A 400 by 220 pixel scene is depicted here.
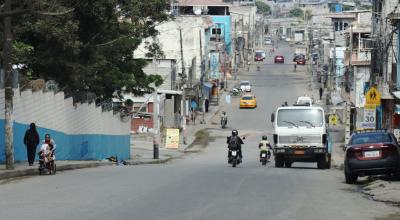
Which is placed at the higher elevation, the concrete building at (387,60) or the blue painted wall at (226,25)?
the blue painted wall at (226,25)

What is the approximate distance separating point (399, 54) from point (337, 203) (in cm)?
3721

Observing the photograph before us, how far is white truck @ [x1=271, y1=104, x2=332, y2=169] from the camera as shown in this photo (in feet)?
126

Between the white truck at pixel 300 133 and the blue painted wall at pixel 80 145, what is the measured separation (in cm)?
990

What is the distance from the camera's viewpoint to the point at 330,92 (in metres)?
Answer: 109

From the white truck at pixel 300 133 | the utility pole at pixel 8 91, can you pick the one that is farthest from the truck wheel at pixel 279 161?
the utility pole at pixel 8 91

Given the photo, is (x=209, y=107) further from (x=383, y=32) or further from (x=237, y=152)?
(x=237, y=152)

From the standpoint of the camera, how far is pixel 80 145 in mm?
45000

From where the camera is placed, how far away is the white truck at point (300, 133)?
38.3m

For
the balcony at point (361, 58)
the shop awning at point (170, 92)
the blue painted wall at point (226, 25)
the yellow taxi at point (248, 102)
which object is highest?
the blue painted wall at point (226, 25)

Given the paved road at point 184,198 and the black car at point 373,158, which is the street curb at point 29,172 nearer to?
the paved road at point 184,198

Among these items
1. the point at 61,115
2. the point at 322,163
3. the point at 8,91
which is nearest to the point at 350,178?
the point at 8,91

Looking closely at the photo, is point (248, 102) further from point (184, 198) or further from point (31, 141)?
point (184, 198)

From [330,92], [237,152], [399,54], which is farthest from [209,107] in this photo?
[237,152]

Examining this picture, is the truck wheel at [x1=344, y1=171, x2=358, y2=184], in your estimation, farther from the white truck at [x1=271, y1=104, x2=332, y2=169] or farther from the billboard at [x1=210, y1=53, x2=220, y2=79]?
the billboard at [x1=210, y1=53, x2=220, y2=79]
